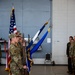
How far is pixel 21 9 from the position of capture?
47.6ft

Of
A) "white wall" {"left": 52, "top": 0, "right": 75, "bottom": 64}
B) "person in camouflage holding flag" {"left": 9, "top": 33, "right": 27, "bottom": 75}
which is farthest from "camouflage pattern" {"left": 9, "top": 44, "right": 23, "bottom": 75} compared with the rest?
"white wall" {"left": 52, "top": 0, "right": 75, "bottom": 64}

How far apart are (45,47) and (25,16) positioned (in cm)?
234

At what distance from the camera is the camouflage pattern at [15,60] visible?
19.2 feet

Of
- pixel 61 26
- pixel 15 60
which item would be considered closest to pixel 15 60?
pixel 15 60

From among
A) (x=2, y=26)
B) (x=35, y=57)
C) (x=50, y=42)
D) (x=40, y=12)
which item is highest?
(x=40, y=12)

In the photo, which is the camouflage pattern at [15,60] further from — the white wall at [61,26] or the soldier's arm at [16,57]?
the white wall at [61,26]

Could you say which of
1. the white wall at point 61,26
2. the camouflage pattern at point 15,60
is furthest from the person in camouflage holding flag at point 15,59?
the white wall at point 61,26

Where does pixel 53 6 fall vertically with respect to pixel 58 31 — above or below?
above

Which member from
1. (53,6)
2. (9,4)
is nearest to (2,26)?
(9,4)

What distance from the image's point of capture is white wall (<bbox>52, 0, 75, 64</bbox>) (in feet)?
46.9

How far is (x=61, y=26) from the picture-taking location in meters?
14.3

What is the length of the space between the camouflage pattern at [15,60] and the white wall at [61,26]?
850cm

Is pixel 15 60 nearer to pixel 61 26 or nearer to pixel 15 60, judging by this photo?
pixel 15 60

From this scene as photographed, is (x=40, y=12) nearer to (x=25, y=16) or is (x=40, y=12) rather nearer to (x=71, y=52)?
(x=25, y=16)
